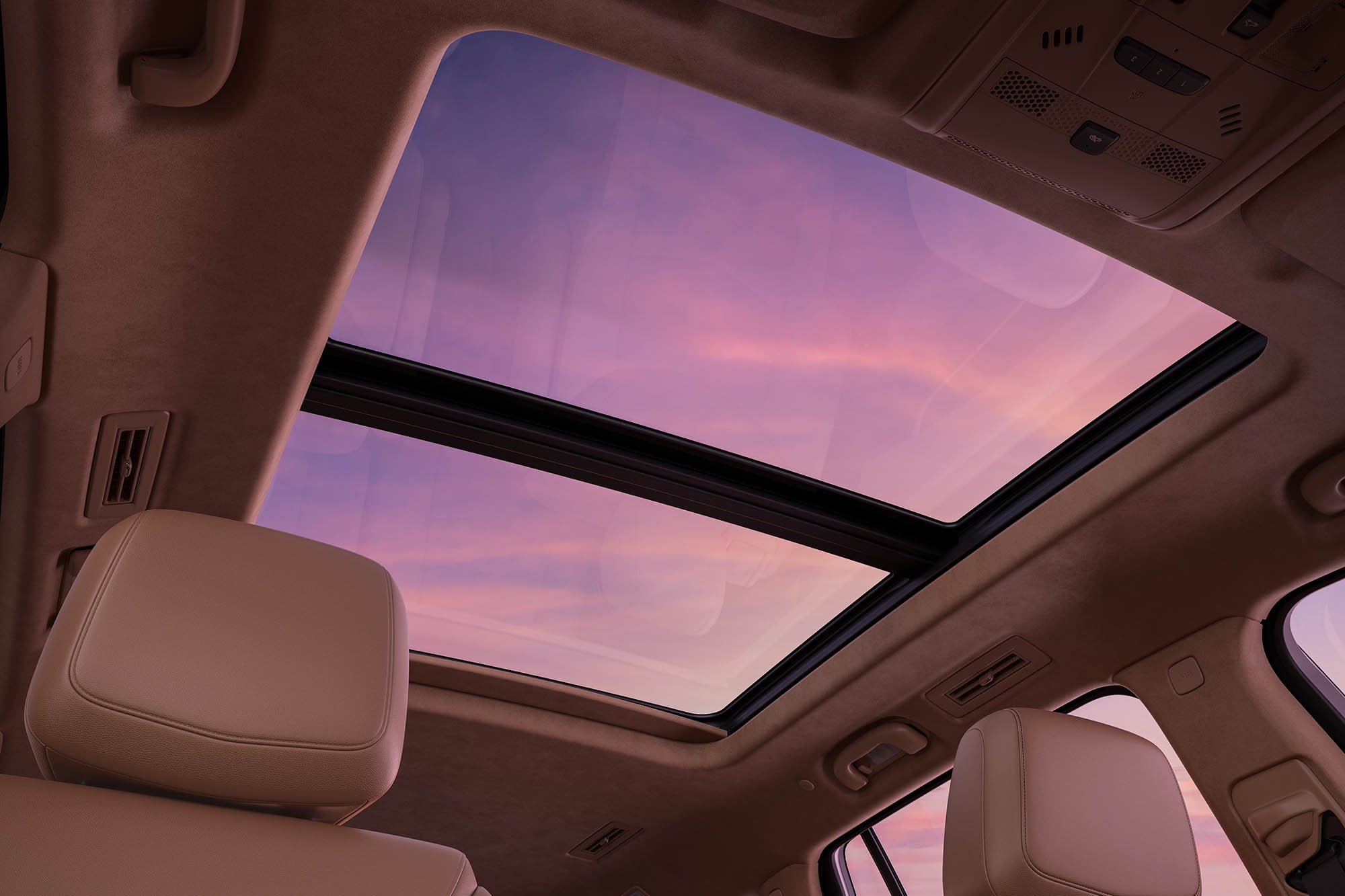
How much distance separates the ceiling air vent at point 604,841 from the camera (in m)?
4.85

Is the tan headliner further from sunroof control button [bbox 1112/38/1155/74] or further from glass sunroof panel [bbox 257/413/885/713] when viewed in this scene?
glass sunroof panel [bbox 257/413/885/713]

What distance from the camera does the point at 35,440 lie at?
254cm

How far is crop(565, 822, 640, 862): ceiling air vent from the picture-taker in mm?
4848

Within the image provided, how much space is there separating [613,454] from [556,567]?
909 millimetres

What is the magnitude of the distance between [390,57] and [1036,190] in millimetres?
1455

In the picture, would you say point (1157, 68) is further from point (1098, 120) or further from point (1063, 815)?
point (1063, 815)

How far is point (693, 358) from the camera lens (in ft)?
9.36

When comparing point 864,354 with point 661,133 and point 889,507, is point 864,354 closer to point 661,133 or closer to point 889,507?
point 889,507

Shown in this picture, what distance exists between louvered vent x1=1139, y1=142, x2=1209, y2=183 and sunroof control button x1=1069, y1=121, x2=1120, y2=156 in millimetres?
96

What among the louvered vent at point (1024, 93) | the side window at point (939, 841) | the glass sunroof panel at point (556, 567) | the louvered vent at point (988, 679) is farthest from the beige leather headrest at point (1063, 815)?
the glass sunroof panel at point (556, 567)

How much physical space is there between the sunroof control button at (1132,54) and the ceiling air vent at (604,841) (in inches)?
176

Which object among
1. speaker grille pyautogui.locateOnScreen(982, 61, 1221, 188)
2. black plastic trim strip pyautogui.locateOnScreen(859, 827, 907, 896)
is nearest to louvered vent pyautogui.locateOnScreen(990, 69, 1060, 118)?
speaker grille pyautogui.locateOnScreen(982, 61, 1221, 188)

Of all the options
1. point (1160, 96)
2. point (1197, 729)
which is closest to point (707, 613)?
point (1197, 729)

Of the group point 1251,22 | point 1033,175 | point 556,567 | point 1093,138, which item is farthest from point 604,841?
point 1251,22
